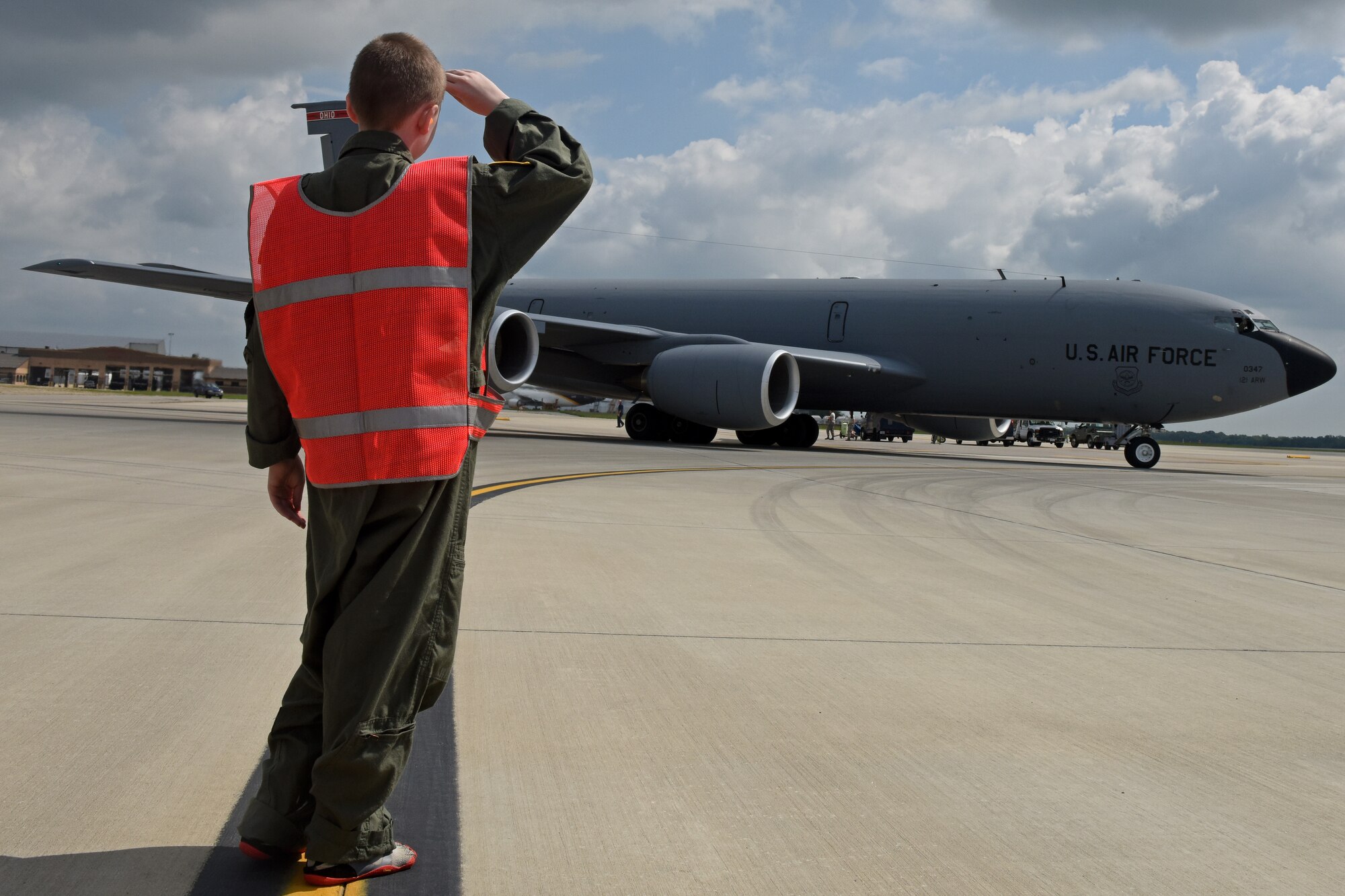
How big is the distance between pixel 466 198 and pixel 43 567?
358 cm

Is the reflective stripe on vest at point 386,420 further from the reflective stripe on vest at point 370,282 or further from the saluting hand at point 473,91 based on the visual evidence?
the saluting hand at point 473,91

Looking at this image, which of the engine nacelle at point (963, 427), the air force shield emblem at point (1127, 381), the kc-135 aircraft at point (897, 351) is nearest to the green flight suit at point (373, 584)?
the kc-135 aircraft at point (897, 351)

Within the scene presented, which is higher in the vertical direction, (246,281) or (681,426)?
(246,281)

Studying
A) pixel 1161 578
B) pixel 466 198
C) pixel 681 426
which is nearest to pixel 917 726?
pixel 466 198

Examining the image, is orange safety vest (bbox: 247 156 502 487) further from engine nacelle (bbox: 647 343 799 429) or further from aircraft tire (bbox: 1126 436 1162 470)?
aircraft tire (bbox: 1126 436 1162 470)

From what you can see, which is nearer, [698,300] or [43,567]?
[43,567]

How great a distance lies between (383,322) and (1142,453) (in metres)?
19.3

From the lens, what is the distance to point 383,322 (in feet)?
6.31

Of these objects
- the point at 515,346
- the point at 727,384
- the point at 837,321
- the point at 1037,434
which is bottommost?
the point at 1037,434

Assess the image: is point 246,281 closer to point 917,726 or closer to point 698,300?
point 698,300

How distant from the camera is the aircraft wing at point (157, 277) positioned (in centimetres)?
1908

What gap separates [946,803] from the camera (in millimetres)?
2391

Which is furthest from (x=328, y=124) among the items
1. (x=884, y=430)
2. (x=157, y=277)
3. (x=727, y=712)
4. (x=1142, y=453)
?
(x=884, y=430)

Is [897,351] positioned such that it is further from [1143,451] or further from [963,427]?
[963,427]
